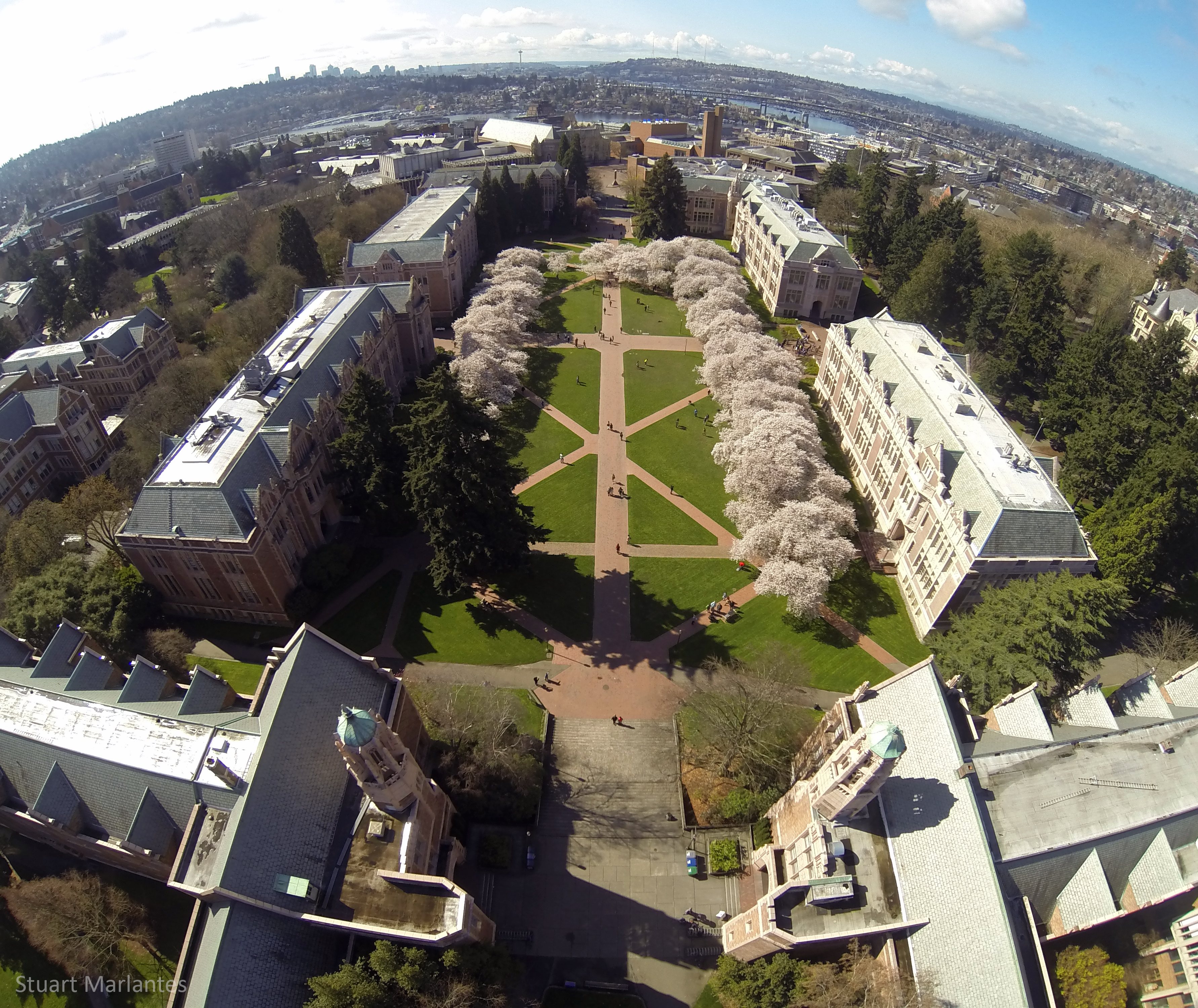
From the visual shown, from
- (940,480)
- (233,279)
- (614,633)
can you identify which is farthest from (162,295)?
(940,480)

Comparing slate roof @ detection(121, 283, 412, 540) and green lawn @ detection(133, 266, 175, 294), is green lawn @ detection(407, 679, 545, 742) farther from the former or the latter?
green lawn @ detection(133, 266, 175, 294)

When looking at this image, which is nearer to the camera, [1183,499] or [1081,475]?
[1183,499]

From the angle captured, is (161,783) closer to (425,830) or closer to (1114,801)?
(425,830)

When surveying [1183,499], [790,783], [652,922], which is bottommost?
[652,922]

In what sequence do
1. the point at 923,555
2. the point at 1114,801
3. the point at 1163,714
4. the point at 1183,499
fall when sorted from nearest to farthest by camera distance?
the point at 1114,801 < the point at 1163,714 < the point at 1183,499 < the point at 923,555

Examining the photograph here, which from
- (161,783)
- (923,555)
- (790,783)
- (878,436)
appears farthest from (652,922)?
(878,436)

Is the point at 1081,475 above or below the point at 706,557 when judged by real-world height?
above

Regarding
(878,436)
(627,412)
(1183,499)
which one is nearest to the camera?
(1183,499)
